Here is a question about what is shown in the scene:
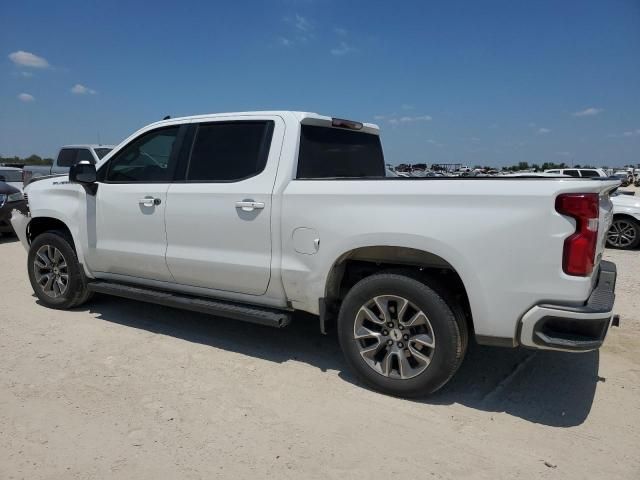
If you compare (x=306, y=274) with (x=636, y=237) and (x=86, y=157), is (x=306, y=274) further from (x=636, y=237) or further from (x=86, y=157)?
(x=86, y=157)

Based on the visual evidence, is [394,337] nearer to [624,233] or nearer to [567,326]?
[567,326]

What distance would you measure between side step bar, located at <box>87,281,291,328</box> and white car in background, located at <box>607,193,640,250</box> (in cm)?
840

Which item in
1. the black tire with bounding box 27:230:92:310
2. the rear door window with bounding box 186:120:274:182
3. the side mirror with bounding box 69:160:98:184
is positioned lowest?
the black tire with bounding box 27:230:92:310

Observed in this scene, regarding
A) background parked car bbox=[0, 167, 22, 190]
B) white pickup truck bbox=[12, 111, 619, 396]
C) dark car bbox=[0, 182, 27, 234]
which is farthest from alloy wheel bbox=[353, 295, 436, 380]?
background parked car bbox=[0, 167, 22, 190]

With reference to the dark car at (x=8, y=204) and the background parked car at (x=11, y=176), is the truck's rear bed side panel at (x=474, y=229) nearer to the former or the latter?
the dark car at (x=8, y=204)

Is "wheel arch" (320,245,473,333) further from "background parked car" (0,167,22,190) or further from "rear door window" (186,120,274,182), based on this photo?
"background parked car" (0,167,22,190)

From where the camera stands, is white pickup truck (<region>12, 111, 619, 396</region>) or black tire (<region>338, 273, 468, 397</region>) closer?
white pickup truck (<region>12, 111, 619, 396</region>)

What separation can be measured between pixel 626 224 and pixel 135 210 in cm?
927

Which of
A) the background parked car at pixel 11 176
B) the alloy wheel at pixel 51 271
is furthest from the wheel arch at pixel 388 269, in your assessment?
the background parked car at pixel 11 176

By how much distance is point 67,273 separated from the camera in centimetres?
525

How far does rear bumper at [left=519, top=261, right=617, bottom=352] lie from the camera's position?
280cm

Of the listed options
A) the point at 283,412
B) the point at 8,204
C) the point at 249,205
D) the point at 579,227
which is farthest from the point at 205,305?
the point at 8,204

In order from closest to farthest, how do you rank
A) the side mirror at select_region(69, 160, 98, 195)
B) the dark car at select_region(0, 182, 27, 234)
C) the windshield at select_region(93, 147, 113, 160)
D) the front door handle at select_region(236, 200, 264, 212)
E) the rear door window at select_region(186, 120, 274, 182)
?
the front door handle at select_region(236, 200, 264, 212)
the rear door window at select_region(186, 120, 274, 182)
the side mirror at select_region(69, 160, 98, 195)
the dark car at select_region(0, 182, 27, 234)
the windshield at select_region(93, 147, 113, 160)

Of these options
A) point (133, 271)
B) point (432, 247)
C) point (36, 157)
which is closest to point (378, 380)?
point (432, 247)
